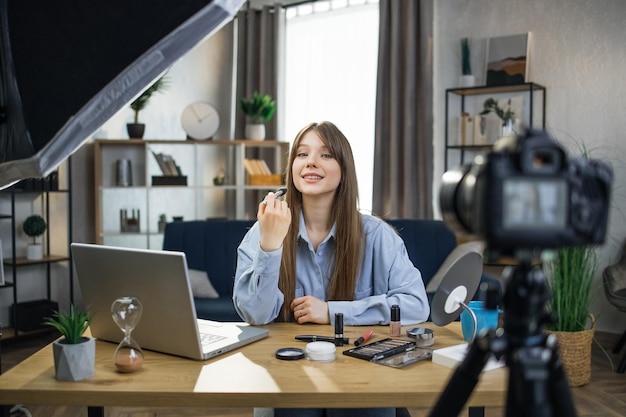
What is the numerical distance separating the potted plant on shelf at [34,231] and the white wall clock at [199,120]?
1.26 metres

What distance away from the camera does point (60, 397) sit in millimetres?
1116

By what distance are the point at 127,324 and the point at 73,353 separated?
11cm

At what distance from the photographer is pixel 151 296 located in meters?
1.27

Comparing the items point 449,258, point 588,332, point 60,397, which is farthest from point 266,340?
point 449,258

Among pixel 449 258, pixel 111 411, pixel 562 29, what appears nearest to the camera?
pixel 111 411

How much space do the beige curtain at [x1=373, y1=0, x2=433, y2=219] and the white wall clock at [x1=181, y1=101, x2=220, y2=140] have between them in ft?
4.29

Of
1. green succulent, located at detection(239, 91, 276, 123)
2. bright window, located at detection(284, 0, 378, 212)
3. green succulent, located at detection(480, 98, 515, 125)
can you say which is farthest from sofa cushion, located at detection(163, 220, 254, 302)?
green succulent, located at detection(480, 98, 515, 125)

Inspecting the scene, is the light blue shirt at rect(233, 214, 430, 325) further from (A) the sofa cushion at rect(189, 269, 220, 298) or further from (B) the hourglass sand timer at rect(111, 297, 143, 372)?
(A) the sofa cushion at rect(189, 269, 220, 298)

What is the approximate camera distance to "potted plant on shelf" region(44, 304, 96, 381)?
1.16 metres

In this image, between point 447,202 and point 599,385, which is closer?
point 447,202

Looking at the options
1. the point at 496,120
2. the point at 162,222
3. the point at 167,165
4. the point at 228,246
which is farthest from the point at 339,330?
the point at 162,222

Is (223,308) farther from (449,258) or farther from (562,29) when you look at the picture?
(562,29)

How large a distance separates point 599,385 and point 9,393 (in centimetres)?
281

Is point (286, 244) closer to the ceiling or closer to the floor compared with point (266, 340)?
closer to the ceiling
